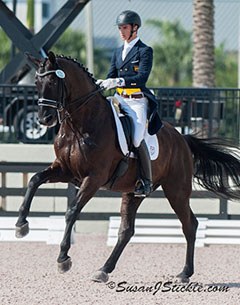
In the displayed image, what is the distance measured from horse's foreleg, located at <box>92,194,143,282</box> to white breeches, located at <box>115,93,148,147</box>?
2.68 feet

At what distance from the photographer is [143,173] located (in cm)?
960

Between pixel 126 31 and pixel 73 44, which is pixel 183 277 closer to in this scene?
pixel 126 31

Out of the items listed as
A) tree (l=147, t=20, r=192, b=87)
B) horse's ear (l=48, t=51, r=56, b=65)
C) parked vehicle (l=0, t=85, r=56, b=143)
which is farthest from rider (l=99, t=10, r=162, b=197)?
tree (l=147, t=20, r=192, b=87)

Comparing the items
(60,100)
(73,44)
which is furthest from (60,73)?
(73,44)

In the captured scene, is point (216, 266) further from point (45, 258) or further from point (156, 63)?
point (156, 63)

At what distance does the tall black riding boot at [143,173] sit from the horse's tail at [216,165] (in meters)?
1.23

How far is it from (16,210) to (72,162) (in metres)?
5.76

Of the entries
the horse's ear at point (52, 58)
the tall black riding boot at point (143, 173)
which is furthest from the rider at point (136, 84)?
the horse's ear at point (52, 58)

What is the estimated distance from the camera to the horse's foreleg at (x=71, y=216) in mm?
8602

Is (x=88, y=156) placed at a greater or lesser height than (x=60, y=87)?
lesser

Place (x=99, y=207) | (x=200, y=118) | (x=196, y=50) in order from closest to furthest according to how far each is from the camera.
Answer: (x=99, y=207) < (x=200, y=118) < (x=196, y=50)

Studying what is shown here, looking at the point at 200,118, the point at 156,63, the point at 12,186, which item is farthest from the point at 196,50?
the point at 156,63

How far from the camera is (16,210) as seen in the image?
14.5 meters

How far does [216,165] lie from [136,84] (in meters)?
1.94
